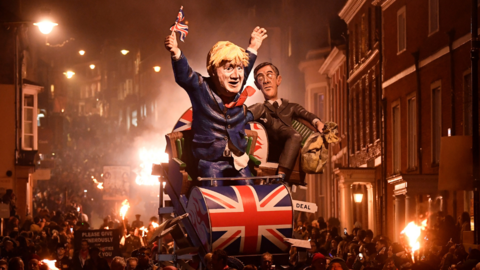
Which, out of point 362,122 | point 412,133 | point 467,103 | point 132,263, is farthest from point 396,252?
point 362,122

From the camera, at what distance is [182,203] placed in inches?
440

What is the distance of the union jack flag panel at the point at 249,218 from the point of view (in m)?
10.2

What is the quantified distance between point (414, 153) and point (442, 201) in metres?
3.99

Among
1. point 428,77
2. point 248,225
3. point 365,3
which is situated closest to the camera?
point 248,225

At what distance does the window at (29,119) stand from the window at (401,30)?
17644 mm

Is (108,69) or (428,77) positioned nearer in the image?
(428,77)

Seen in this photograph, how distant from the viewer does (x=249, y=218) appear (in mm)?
10312

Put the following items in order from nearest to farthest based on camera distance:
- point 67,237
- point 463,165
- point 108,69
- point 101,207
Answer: point 463,165
point 67,237
point 101,207
point 108,69

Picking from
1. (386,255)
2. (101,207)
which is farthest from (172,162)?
(101,207)

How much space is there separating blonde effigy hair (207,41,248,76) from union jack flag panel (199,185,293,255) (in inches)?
69.9

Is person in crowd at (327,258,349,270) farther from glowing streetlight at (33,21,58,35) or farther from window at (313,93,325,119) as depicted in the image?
window at (313,93,325,119)

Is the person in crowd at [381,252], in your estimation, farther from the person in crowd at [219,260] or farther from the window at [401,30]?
the window at [401,30]

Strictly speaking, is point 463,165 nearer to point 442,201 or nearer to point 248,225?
point 248,225

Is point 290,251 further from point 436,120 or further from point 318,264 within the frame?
point 436,120
